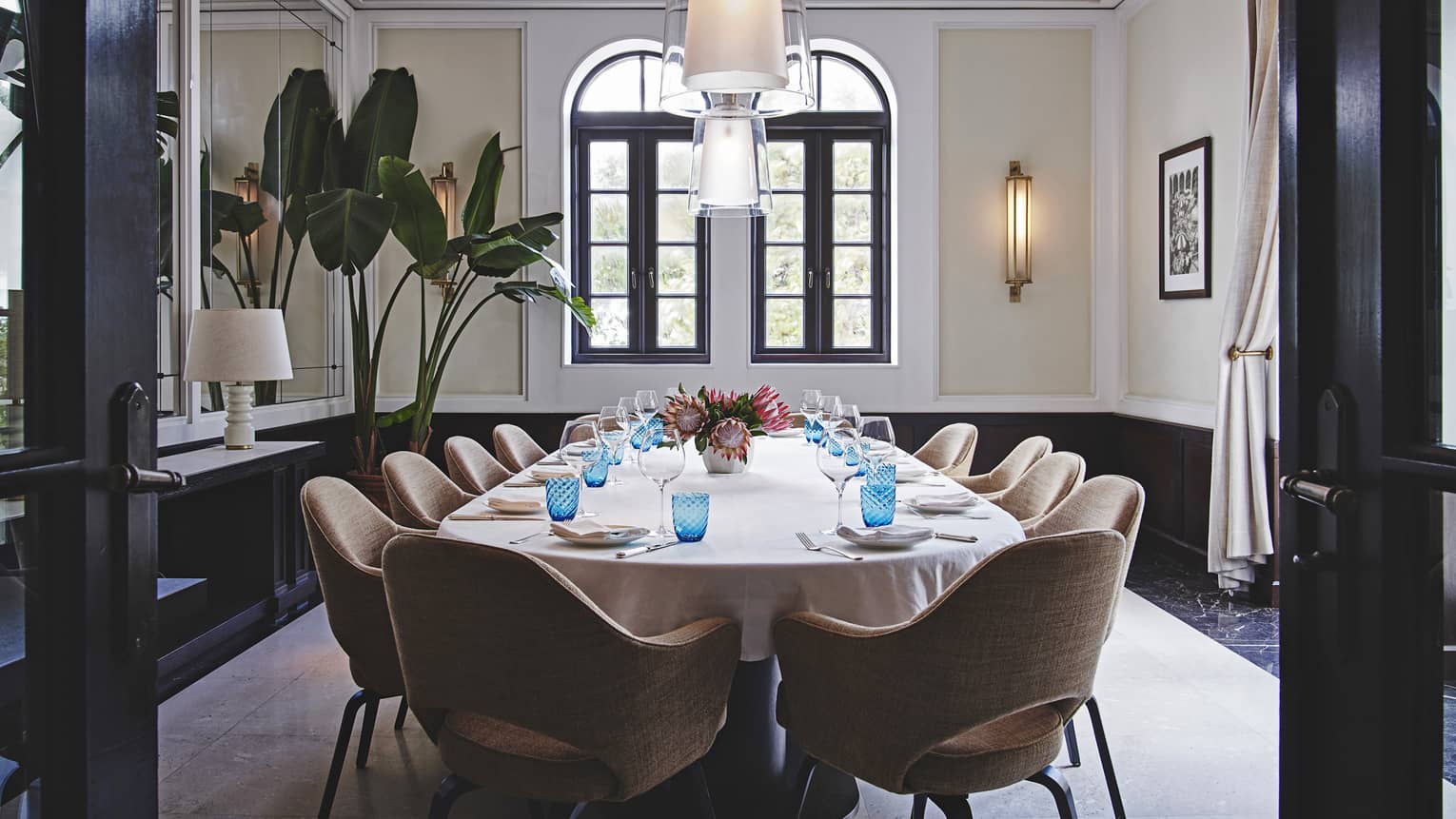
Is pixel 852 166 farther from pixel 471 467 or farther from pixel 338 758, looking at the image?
pixel 338 758

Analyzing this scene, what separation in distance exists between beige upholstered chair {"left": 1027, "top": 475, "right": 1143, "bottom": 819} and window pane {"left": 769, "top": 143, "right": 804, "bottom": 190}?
4.04 m

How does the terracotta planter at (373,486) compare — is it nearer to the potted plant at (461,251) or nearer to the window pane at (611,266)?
the potted plant at (461,251)

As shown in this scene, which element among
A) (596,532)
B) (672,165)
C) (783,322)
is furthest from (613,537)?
(672,165)

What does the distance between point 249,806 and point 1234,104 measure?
4872mm

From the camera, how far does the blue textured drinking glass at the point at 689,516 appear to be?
7.72 ft

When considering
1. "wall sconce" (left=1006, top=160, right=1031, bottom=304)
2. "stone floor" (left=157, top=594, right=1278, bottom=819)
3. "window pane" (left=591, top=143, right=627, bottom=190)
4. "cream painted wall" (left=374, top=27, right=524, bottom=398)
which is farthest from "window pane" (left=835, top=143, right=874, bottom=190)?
"stone floor" (left=157, top=594, right=1278, bottom=819)

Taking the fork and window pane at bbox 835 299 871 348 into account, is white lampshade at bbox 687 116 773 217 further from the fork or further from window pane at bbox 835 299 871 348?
window pane at bbox 835 299 871 348

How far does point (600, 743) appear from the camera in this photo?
6.05 feet

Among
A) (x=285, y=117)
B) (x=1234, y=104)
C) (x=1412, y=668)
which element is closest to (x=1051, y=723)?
(x=1412, y=668)

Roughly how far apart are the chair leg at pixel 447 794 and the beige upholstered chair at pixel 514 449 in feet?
8.36

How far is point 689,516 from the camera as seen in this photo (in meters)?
2.36

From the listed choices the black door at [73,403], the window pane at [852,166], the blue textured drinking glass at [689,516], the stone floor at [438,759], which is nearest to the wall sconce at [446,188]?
the window pane at [852,166]

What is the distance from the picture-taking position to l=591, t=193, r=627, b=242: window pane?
660cm

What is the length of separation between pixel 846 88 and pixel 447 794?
540cm
